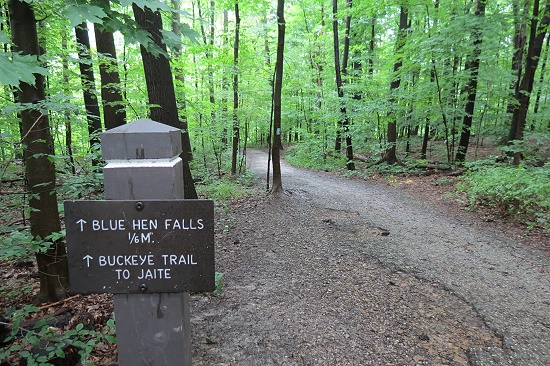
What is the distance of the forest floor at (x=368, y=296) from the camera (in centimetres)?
263

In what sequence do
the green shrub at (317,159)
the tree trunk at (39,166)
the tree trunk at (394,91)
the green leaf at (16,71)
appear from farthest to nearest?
the green shrub at (317,159)
the tree trunk at (394,91)
the tree trunk at (39,166)
the green leaf at (16,71)

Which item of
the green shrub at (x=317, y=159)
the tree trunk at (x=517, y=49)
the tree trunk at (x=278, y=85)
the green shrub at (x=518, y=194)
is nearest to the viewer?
the green shrub at (x=518, y=194)

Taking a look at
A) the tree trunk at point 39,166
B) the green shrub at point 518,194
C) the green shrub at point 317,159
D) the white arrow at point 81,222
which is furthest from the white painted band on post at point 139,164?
the green shrub at point 317,159

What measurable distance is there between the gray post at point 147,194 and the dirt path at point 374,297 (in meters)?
1.24

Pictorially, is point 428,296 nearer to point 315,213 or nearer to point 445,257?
point 445,257

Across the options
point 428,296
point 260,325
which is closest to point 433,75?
point 428,296

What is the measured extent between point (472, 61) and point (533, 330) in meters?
9.62

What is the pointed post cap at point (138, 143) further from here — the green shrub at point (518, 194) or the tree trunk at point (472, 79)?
the tree trunk at point (472, 79)

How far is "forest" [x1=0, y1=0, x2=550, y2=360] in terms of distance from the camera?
2.62m

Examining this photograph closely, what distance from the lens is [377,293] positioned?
358cm

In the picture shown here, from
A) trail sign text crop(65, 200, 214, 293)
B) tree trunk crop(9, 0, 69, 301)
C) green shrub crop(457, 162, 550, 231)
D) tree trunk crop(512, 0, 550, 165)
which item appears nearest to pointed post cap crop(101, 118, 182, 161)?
trail sign text crop(65, 200, 214, 293)

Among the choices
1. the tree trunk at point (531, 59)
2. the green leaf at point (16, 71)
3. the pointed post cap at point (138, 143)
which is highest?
the tree trunk at point (531, 59)

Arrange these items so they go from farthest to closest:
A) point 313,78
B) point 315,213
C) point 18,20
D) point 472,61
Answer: point 313,78 < point 472,61 < point 315,213 < point 18,20

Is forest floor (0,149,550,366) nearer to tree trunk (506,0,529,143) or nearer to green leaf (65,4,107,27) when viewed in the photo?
green leaf (65,4,107,27)
